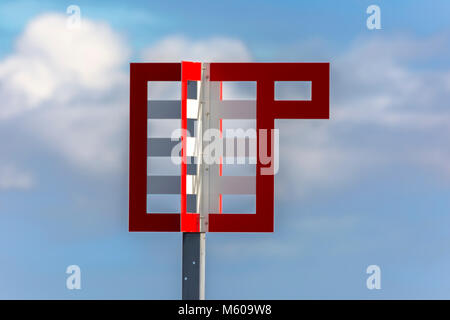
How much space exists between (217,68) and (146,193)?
9.64ft

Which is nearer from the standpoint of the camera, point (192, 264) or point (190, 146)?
point (190, 146)

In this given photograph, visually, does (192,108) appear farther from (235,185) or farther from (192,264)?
(192,264)

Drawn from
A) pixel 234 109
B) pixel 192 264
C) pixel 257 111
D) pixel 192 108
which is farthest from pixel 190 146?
pixel 192 264

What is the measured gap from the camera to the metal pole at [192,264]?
24.2 m

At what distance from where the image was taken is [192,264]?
79.4 ft

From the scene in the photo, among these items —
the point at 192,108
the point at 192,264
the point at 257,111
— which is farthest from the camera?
the point at 192,264

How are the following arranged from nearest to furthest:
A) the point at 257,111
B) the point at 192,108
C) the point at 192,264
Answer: the point at 192,108 < the point at 257,111 < the point at 192,264

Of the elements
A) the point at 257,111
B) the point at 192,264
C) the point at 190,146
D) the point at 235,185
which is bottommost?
the point at 192,264

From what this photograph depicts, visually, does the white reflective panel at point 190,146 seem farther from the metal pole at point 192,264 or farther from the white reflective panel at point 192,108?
the metal pole at point 192,264

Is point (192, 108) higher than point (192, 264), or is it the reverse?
point (192, 108)

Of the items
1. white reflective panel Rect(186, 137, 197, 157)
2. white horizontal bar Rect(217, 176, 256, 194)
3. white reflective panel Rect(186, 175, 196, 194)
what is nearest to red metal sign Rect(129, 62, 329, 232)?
white horizontal bar Rect(217, 176, 256, 194)
